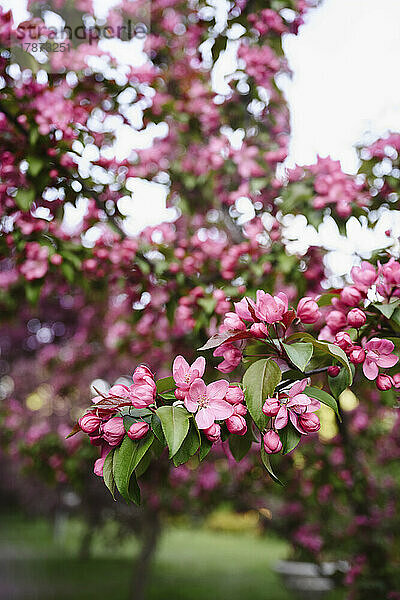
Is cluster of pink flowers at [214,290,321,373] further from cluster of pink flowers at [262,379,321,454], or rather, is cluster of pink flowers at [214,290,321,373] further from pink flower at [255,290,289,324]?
cluster of pink flowers at [262,379,321,454]

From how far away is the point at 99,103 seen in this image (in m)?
2.67

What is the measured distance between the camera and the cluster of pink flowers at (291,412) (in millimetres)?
1087

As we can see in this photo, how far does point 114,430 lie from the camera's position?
3.44ft

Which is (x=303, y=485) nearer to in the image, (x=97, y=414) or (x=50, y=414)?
(x=97, y=414)

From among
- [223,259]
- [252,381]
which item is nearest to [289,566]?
[223,259]

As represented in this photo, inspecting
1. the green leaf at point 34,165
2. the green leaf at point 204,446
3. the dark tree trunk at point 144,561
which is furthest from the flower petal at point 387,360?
the dark tree trunk at point 144,561

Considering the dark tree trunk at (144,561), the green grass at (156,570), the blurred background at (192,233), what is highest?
the blurred background at (192,233)

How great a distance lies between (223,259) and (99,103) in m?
0.94

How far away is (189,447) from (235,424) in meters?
0.10

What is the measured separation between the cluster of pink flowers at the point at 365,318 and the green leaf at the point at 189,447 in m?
0.39

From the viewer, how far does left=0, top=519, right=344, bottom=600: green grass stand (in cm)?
756

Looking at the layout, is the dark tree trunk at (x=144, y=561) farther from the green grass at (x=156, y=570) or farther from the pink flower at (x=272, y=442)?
the pink flower at (x=272, y=442)

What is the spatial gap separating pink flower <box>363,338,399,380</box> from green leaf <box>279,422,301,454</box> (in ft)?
0.76

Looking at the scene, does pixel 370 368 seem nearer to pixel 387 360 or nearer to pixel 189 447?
pixel 387 360
